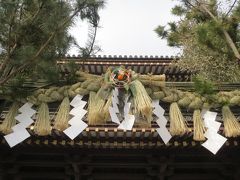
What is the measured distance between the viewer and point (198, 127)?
21.2 feet

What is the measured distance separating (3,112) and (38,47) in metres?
1.70

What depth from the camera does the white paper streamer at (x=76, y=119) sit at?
6320 mm

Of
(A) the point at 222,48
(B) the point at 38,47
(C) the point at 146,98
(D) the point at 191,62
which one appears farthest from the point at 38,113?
(D) the point at 191,62

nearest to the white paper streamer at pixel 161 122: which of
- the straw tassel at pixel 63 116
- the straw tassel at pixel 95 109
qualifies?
the straw tassel at pixel 95 109

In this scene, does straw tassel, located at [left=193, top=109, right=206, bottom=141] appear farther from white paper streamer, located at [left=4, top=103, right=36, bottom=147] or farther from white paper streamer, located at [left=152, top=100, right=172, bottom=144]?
white paper streamer, located at [left=4, top=103, right=36, bottom=147]

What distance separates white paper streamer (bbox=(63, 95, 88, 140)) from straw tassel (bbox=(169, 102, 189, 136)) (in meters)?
1.32

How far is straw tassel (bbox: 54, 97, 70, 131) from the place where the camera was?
631 cm

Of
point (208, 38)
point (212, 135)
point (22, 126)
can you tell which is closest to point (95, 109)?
point (22, 126)

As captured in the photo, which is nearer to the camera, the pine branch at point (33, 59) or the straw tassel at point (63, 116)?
the pine branch at point (33, 59)

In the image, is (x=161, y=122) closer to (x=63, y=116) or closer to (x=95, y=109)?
(x=95, y=109)

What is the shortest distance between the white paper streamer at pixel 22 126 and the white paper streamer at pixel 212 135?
107 inches

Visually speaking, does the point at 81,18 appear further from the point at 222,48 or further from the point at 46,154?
the point at 222,48

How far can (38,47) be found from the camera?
5.75 m

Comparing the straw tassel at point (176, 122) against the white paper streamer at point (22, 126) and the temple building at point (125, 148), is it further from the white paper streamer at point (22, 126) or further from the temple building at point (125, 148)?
the white paper streamer at point (22, 126)
